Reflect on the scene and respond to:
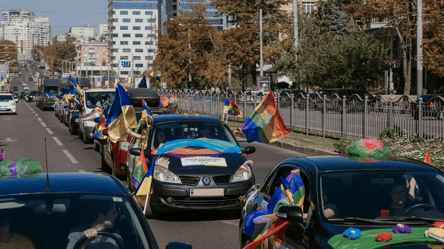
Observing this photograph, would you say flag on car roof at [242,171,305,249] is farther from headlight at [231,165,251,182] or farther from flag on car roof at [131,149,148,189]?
flag on car roof at [131,149,148,189]

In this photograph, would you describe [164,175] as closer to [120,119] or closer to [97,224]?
[120,119]

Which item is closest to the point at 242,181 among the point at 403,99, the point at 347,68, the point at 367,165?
the point at 367,165

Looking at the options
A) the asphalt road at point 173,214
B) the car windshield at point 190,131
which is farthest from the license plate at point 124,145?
the car windshield at point 190,131

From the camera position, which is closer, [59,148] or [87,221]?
[87,221]

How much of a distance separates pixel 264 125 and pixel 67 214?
10.0 meters

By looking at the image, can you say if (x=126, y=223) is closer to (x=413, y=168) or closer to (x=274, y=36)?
(x=413, y=168)

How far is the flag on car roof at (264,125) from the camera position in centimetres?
1423

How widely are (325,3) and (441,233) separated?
7424 cm

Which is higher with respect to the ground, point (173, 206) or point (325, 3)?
point (325, 3)

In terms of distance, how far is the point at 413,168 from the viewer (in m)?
5.93

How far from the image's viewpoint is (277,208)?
594 cm

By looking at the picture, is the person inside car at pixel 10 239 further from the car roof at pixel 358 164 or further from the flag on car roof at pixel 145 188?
the flag on car roof at pixel 145 188

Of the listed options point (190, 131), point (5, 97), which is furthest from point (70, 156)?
point (5, 97)

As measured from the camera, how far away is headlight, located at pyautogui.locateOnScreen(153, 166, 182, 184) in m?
10.3
